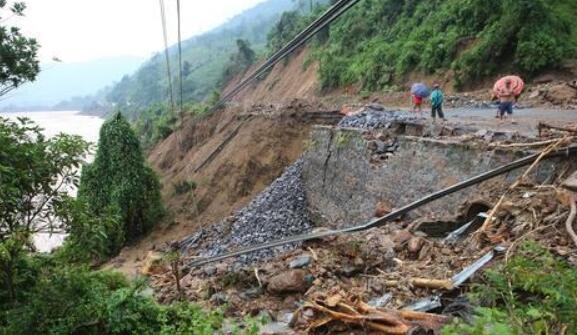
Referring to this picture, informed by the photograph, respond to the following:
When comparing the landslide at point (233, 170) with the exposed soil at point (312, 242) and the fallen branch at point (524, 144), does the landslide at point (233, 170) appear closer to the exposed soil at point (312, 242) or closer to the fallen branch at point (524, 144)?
the exposed soil at point (312, 242)

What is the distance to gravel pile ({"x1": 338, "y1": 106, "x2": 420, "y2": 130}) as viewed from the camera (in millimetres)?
12195

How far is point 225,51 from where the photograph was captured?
353 feet

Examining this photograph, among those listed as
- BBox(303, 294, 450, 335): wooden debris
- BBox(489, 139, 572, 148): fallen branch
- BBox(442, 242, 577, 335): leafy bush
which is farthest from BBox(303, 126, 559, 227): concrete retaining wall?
BBox(303, 294, 450, 335): wooden debris

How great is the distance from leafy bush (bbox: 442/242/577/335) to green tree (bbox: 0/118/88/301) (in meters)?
4.05

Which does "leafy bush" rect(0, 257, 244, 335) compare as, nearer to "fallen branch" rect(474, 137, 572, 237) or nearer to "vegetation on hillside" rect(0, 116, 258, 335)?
"vegetation on hillside" rect(0, 116, 258, 335)

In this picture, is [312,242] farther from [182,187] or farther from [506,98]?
[182,187]

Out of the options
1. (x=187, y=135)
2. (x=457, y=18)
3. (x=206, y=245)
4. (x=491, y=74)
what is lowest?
(x=206, y=245)

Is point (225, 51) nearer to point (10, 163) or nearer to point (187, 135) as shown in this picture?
point (187, 135)

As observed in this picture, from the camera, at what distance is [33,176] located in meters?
5.11

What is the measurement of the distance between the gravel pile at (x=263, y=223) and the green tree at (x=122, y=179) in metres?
3.59

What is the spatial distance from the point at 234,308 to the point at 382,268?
7.42ft

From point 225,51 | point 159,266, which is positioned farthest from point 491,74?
point 225,51

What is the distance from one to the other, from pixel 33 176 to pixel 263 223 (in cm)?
982

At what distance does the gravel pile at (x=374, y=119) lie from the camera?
12195 millimetres
